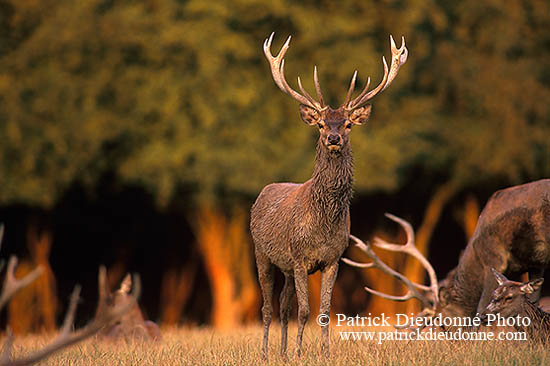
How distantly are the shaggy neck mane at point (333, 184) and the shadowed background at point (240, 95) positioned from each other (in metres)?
7.98

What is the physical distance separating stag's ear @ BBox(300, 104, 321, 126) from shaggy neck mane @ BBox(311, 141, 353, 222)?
0.23 meters

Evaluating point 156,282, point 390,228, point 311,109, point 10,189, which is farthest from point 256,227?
point 156,282

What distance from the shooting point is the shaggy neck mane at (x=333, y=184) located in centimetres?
688

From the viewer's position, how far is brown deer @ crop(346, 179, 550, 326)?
833cm

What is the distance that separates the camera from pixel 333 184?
22.6ft

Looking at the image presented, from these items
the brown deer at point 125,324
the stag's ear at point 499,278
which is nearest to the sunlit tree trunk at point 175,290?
the brown deer at point 125,324

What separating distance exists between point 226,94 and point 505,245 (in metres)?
7.56

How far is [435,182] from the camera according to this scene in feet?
61.1

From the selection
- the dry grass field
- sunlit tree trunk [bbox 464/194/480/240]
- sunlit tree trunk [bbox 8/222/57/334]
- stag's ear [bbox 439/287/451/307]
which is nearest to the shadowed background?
sunlit tree trunk [bbox 464/194/480/240]

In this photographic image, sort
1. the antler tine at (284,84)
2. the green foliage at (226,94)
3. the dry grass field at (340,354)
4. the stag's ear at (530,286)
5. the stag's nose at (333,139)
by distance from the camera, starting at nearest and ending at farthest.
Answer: the dry grass field at (340,354), the stag's nose at (333,139), the antler tine at (284,84), the stag's ear at (530,286), the green foliage at (226,94)

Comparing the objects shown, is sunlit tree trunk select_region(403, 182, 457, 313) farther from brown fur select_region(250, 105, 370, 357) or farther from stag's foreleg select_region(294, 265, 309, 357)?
stag's foreleg select_region(294, 265, 309, 357)

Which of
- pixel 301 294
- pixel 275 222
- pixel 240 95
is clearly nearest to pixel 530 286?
pixel 301 294

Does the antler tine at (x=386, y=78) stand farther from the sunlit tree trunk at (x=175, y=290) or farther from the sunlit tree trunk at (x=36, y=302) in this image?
the sunlit tree trunk at (x=175, y=290)

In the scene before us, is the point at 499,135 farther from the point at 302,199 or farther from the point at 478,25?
the point at 302,199
